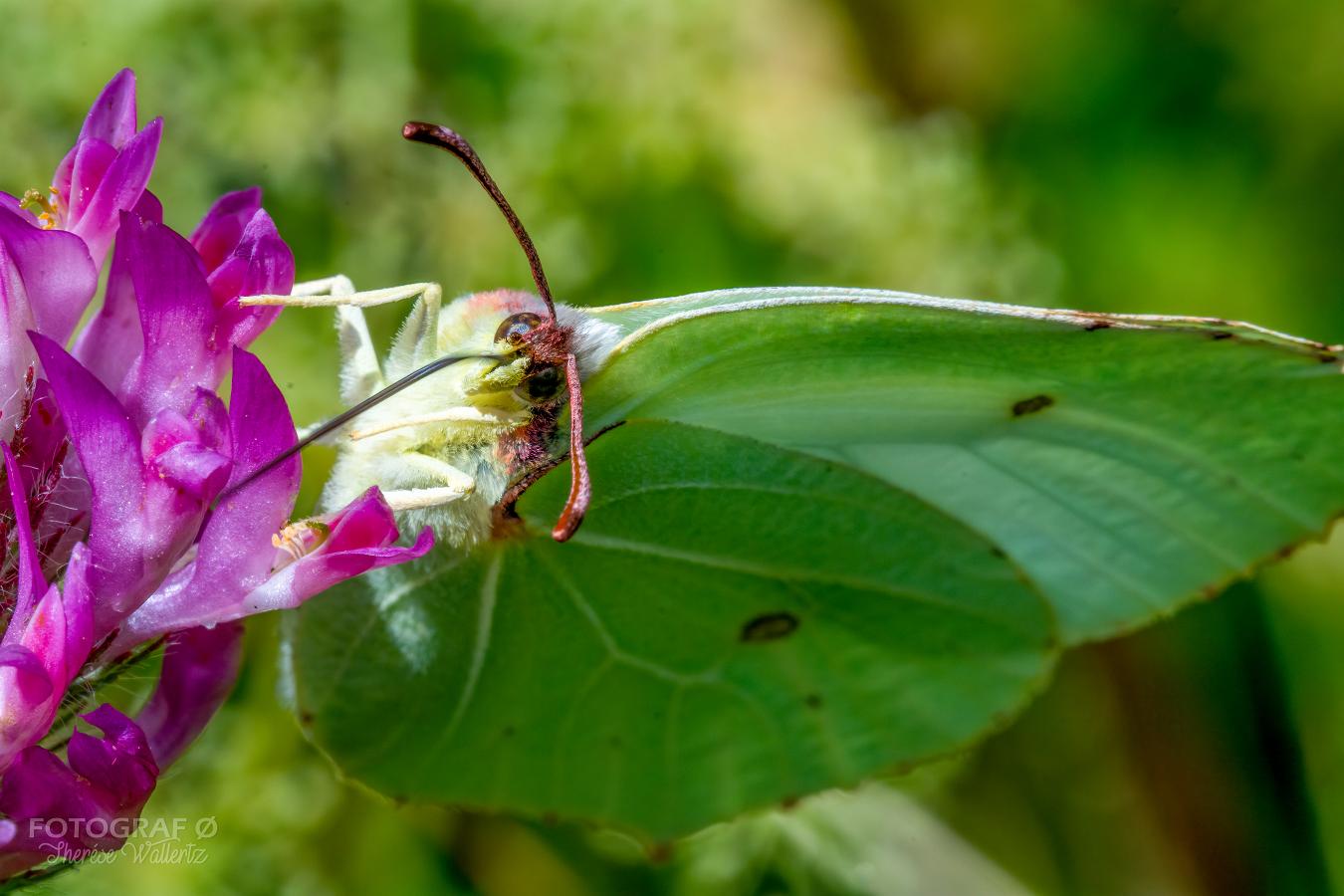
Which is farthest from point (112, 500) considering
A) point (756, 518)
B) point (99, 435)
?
point (756, 518)

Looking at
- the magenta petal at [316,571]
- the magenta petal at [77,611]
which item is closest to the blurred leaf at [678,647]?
the magenta petal at [316,571]

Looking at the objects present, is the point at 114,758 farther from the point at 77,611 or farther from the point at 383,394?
the point at 383,394

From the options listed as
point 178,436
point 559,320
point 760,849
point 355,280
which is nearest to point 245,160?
point 355,280

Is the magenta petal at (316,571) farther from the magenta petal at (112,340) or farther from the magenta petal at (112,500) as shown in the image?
the magenta petal at (112,340)

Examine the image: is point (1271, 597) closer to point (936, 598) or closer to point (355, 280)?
point (936, 598)

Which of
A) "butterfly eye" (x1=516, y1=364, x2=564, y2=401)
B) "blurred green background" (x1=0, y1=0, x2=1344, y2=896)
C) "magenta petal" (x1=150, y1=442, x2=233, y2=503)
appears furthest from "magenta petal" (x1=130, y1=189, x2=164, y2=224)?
"blurred green background" (x1=0, y1=0, x2=1344, y2=896)
